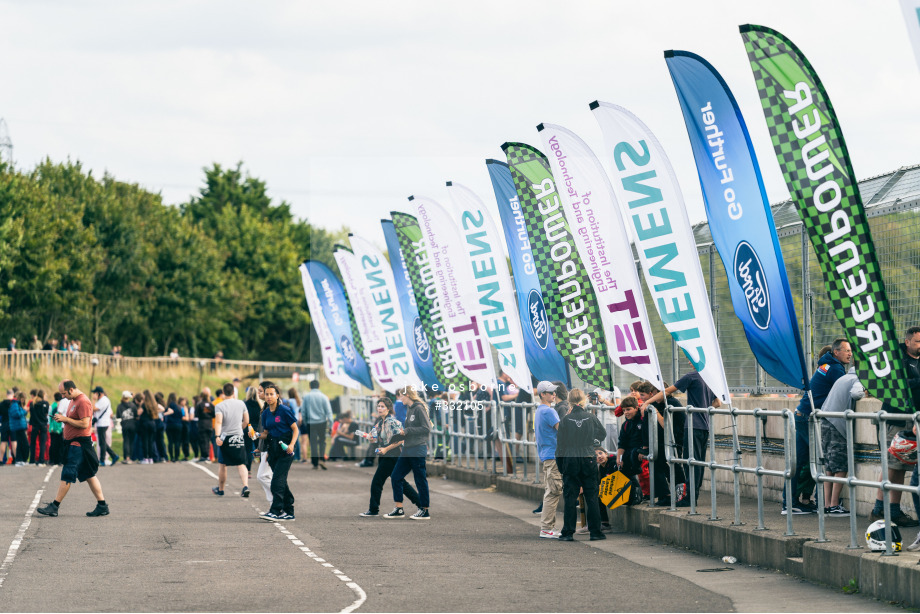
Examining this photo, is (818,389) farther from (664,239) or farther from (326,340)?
(326,340)

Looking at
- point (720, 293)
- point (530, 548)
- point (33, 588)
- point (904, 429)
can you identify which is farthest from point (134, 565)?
point (720, 293)

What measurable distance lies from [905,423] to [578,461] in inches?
174

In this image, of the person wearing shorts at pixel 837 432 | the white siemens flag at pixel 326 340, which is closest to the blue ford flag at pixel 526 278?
the person wearing shorts at pixel 837 432

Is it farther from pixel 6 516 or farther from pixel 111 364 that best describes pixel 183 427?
pixel 111 364

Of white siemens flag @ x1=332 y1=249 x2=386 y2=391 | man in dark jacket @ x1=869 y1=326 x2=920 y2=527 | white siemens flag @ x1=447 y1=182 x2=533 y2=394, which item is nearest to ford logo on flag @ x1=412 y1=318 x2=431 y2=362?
white siemens flag @ x1=332 y1=249 x2=386 y2=391

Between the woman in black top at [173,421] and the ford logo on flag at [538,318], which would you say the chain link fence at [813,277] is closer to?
the ford logo on flag at [538,318]

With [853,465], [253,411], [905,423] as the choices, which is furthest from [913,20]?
[253,411]

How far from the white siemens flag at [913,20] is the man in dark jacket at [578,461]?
7.27 meters

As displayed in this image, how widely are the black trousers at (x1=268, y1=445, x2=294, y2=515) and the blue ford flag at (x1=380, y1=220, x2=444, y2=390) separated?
33.3 ft

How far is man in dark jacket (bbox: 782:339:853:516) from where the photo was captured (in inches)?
518

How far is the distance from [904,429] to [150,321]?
63.5 metres

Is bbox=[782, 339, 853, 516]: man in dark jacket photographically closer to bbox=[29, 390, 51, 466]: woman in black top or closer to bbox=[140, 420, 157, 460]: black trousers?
bbox=[140, 420, 157, 460]: black trousers

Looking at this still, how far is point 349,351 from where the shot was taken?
3341 cm

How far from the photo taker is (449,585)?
34.8 feet
